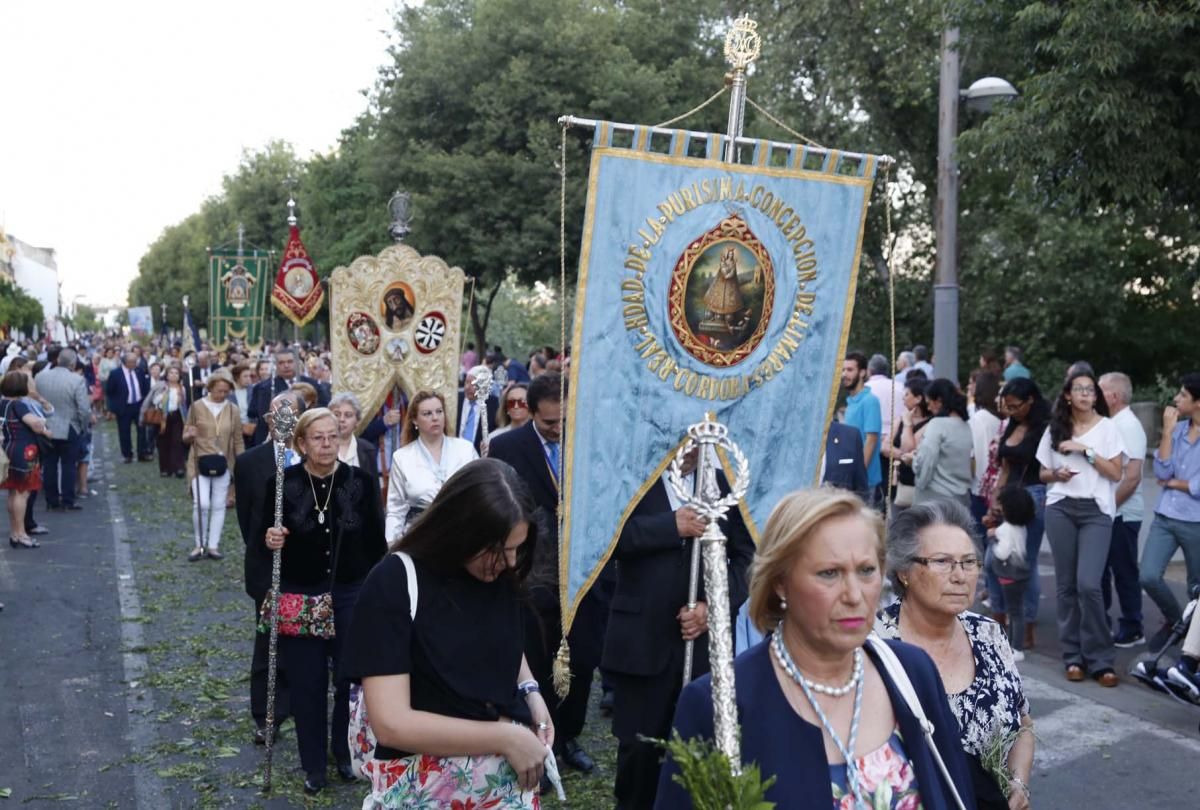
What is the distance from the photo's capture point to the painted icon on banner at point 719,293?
5.35 m

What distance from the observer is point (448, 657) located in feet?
10.9

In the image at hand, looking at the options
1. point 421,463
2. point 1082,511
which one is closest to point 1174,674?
point 1082,511

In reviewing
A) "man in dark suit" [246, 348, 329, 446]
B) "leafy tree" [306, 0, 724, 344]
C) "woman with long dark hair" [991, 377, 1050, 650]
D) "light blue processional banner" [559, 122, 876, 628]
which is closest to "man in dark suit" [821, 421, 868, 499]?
"woman with long dark hair" [991, 377, 1050, 650]

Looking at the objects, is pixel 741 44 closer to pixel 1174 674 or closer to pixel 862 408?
pixel 1174 674

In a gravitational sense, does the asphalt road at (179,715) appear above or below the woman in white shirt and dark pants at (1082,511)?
below

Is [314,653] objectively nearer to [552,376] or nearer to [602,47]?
[552,376]

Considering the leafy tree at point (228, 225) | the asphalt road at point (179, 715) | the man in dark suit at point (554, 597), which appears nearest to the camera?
the asphalt road at point (179, 715)

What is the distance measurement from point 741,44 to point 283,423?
2.72m

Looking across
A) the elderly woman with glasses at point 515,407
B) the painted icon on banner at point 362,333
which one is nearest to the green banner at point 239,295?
the painted icon on banner at point 362,333

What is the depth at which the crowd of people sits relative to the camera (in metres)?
2.74

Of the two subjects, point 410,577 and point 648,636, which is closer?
point 410,577

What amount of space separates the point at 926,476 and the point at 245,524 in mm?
5538

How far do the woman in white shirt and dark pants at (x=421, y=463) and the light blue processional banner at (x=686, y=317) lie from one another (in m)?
1.93

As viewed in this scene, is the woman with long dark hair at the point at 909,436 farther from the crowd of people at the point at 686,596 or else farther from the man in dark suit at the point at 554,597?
the man in dark suit at the point at 554,597
